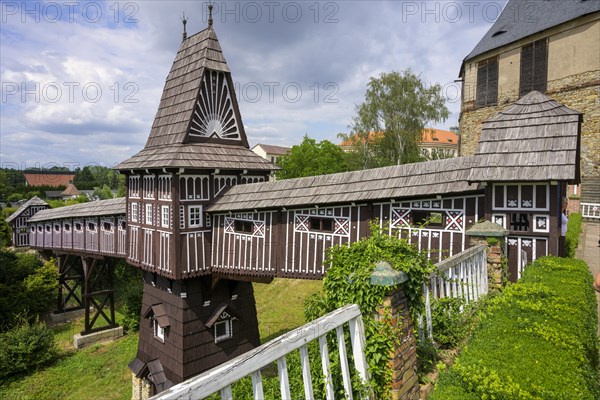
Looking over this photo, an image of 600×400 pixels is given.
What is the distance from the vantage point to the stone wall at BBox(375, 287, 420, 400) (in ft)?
10.2

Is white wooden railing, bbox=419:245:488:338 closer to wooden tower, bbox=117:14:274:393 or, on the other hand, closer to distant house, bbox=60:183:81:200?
wooden tower, bbox=117:14:274:393

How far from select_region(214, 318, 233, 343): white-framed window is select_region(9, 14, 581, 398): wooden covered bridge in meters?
0.04

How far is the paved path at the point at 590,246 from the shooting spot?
35.6ft

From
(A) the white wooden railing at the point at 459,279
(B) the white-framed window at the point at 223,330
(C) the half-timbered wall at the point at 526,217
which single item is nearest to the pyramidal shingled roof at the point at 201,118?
(B) the white-framed window at the point at 223,330

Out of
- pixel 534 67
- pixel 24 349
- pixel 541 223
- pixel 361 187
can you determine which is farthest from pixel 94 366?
pixel 534 67

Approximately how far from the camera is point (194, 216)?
37.2 feet

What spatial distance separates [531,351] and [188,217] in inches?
384

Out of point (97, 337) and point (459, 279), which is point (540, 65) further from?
point (97, 337)

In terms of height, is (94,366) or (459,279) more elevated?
(459,279)

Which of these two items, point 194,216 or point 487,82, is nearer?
point 194,216

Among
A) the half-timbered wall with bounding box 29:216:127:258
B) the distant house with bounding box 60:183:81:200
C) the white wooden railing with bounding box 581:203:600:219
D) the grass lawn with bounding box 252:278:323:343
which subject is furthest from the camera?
the distant house with bounding box 60:183:81:200

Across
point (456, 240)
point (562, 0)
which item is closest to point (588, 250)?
point (456, 240)

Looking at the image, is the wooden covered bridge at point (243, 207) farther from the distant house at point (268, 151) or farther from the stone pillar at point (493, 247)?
the distant house at point (268, 151)

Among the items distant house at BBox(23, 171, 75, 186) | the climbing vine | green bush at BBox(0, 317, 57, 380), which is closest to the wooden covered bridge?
the climbing vine
